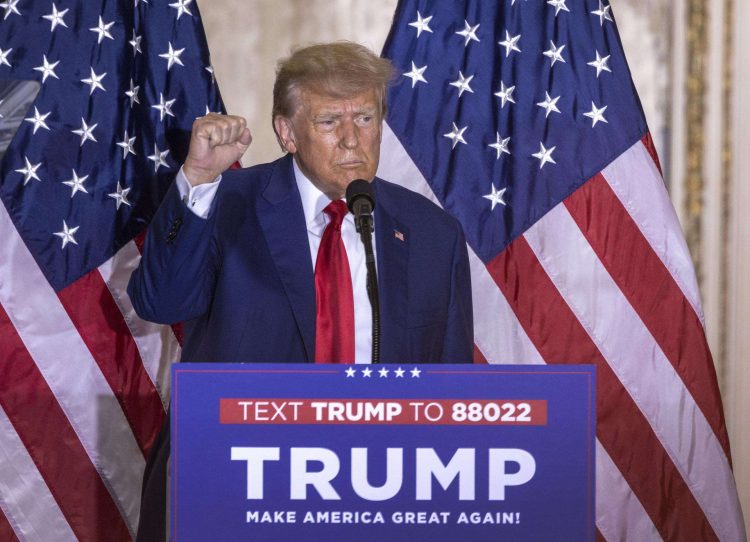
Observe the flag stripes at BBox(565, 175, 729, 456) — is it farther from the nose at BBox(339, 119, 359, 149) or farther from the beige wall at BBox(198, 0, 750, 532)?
the nose at BBox(339, 119, 359, 149)

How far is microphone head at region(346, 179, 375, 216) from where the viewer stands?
1.65m

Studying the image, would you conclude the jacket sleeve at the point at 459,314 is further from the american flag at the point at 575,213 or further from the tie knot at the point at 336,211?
the american flag at the point at 575,213

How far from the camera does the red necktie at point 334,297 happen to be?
213cm

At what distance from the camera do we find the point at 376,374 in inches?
55.4

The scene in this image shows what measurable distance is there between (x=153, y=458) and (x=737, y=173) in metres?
2.01

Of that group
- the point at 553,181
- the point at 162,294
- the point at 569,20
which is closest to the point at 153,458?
the point at 162,294

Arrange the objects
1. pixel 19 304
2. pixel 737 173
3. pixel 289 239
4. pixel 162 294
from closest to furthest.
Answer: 1. pixel 162 294
2. pixel 289 239
3. pixel 19 304
4. pixel 737 173

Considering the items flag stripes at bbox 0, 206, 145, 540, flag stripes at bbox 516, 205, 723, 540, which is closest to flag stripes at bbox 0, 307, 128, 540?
flag stripes at bbox 0, 206, 145, 540

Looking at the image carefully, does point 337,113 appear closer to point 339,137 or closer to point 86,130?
point 339,137

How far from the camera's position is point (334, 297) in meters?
2.16

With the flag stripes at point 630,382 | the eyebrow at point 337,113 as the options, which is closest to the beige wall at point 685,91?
the flag stripes at point 630,382

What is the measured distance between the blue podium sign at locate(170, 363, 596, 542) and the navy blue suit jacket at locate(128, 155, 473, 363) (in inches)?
25.5

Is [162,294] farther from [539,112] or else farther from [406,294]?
[539,112]

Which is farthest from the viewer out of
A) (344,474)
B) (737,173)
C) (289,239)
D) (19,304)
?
(737,173)
